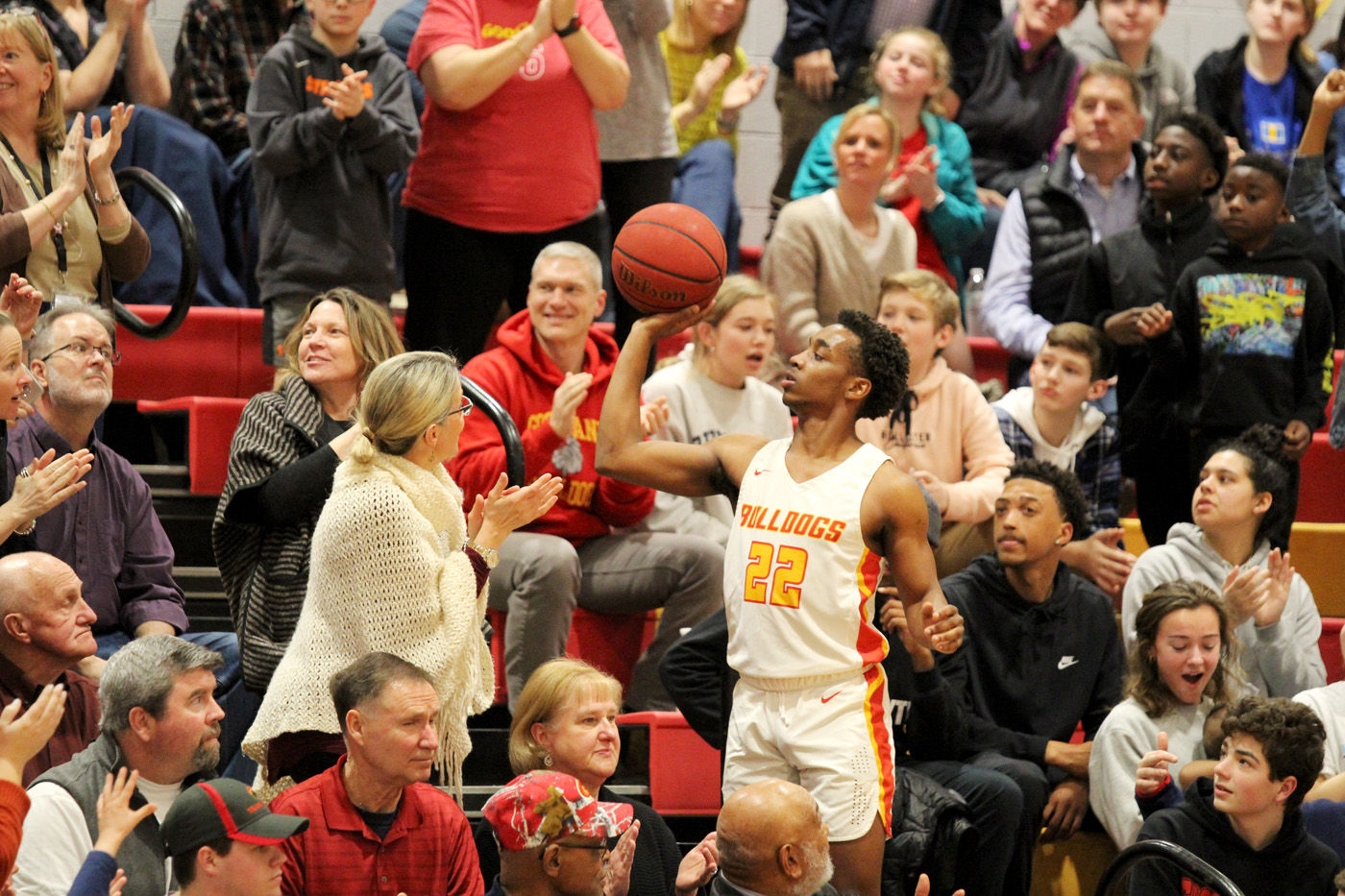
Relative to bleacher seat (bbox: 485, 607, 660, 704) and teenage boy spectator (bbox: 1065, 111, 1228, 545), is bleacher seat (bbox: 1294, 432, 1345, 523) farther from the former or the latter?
bleacher seat (bbox: 485, 607, 660, 704)

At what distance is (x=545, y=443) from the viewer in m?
4.76

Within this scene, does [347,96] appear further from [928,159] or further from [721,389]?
[928,159]

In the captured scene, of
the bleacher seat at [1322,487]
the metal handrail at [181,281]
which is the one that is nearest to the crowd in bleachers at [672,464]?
the metal handrail at [181,281]

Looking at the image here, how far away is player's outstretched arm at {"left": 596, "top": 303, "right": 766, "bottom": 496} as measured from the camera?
396 cm

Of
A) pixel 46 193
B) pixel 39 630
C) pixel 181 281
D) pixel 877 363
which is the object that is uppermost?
pixel 46 193

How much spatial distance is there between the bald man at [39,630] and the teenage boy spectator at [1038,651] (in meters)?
2.22

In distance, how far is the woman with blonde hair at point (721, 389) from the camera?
5.15 m

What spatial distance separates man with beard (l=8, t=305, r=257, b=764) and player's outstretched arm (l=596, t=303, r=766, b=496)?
1114mm

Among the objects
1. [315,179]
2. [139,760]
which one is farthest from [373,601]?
[315,179]

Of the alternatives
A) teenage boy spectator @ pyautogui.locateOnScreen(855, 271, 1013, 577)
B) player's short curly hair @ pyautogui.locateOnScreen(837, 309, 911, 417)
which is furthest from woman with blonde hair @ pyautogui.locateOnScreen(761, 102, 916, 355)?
player's short curly hair @ pyautogui.locateOnScreen(837, 309, 911, 417)

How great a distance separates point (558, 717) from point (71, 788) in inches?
41.0

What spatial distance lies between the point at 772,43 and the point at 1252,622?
15.3 feet

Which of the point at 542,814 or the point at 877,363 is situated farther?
the point at 877,363

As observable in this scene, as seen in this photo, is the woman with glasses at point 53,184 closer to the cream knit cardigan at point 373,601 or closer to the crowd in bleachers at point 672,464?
the crowd in bleachers at point 672,464
